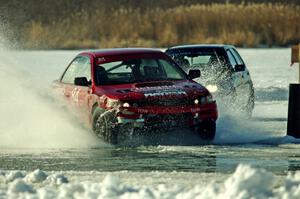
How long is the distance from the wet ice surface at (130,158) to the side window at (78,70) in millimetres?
496

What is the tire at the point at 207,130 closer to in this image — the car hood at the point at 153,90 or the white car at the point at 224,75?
the car hood at the point at 153,90

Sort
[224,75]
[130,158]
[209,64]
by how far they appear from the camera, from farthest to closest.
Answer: [209,64] < [224,75] < [130,158]

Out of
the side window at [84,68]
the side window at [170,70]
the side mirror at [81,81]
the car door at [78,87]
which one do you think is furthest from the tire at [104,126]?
the side window at [170,70]

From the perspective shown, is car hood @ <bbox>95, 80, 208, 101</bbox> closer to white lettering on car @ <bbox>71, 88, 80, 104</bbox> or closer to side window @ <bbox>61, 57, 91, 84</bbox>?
white lettering on car @ <bbox>71, 88, 80, 104</bbox>

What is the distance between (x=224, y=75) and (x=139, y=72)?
12.7 ft

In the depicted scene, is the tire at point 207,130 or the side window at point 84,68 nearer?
the tire at point 207,130

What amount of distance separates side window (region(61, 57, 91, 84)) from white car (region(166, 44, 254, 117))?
3.00m

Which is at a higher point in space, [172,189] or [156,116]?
[172,189]

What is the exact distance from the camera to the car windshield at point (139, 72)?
14820 millimetres

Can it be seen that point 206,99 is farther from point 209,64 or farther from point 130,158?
point 209,64

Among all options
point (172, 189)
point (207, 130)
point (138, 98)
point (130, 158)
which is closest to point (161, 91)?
point (138, 98)

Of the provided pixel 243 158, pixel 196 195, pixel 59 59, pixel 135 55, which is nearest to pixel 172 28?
pixel 59 59

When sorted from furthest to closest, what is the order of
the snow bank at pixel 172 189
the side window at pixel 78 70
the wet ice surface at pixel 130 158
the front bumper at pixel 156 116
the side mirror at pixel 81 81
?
the side window at pixel 78 70 → the side mirror at pixel 81 81 → the front bumper at pixel 156 116 → the wet ice surface at pixel 130 158 → the snow bank at pixel 172 189

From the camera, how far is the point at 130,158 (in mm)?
12422
